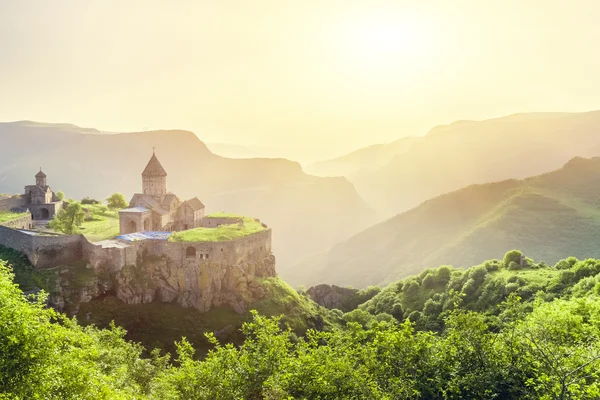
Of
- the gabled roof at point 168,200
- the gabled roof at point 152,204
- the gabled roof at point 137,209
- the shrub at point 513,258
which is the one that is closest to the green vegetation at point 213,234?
the gabled roof at point 137,209

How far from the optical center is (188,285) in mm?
53406

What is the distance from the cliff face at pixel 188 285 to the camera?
163ft

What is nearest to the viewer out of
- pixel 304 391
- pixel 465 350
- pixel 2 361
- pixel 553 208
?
pixel 2 361

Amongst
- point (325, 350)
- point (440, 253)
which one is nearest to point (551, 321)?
point (325, 350)

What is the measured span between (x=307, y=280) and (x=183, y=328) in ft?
331

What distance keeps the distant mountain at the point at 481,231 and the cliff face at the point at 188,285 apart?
7005 centimetres

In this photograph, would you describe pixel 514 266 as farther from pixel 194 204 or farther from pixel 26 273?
pixel 26 273

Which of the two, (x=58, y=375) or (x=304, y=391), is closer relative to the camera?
(x=58, y=375)

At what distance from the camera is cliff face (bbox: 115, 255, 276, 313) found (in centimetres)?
4975

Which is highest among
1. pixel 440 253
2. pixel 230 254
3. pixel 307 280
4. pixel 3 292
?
pixel 3 292

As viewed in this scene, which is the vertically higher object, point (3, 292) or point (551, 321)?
point (3, 292)

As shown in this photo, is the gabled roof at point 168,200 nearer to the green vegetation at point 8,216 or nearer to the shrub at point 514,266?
the green vegetation at point 8,216

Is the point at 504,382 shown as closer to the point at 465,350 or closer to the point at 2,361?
the point at 465,350

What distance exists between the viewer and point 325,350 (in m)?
20.3
